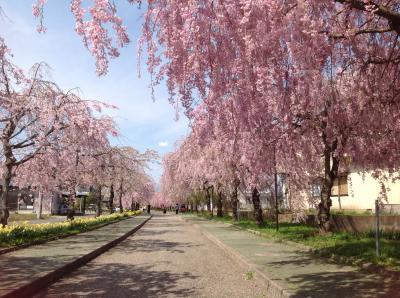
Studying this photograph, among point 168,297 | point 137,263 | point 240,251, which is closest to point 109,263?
point 137,263

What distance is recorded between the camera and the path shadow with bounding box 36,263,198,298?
29.7ft

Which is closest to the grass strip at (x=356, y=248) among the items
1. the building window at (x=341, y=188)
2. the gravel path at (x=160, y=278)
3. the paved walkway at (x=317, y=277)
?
the paved walkway at (x=317, y=277)

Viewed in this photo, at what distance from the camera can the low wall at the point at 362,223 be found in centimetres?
2028

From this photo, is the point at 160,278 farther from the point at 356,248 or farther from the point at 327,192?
the point at 327,192

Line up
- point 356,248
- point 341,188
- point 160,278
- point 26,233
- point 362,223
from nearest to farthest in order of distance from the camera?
point 160,278
point 356,248
point 26,233
point 362,223
point 341,188

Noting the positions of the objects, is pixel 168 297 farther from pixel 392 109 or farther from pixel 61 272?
pixel 392 109

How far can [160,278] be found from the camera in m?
11.1

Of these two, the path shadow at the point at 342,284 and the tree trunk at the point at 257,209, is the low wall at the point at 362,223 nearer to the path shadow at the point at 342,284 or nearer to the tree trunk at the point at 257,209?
the tree trunk at the point at 257,209

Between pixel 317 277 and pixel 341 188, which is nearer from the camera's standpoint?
pixel 317 277

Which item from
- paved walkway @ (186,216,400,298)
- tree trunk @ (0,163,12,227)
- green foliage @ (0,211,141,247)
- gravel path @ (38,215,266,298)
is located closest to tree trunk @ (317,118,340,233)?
paved walkway @ (186,216,400,298)

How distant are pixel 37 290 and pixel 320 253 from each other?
8619mm

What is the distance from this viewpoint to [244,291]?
9.49 m

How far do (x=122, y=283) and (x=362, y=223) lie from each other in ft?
46.5

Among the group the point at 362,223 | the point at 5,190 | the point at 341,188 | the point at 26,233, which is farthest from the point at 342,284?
the point at 341,188
